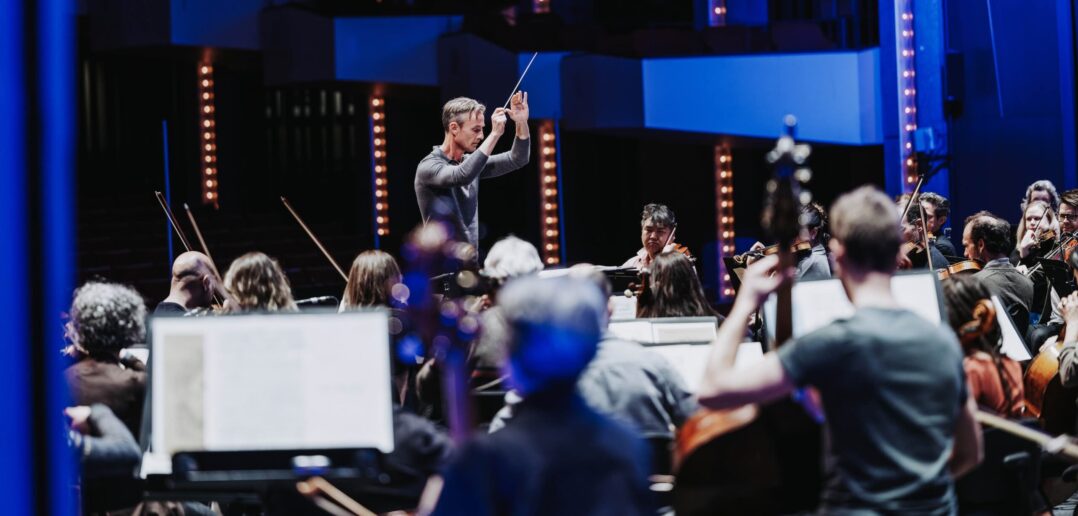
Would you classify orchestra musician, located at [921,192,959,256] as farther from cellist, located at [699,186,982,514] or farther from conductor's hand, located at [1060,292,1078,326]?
cellist, located at [699,186,982,514]

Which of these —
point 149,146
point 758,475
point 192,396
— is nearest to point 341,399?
point 192,396

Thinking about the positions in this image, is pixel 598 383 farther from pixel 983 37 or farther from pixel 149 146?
pixel 149 146

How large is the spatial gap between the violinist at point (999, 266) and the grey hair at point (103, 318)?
3.90 meters

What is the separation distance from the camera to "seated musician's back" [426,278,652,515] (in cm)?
231

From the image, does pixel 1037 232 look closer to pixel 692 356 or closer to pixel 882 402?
pixel 692 356

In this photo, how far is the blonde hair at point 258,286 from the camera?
171 inches

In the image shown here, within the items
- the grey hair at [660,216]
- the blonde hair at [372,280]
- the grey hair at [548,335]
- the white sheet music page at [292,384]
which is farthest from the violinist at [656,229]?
the grey hair at [548,335]

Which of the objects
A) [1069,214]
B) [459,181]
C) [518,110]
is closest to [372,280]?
[459,181]

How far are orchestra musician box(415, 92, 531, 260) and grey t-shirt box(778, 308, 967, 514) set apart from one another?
3133mm

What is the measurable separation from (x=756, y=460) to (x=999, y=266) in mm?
3903

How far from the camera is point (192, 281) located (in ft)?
17.9

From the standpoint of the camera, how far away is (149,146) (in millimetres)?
15164

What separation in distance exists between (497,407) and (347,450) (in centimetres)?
76

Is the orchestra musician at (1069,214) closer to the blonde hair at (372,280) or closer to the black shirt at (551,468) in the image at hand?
the blonde hair at (372,280)
